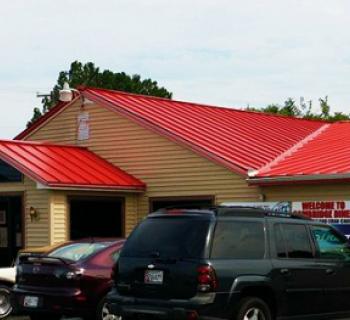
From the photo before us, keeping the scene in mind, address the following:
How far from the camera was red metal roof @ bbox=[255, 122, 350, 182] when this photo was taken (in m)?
20.0

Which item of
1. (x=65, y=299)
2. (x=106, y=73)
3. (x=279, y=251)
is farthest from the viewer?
(x=106, y=73)

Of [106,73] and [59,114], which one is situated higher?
[106,73]

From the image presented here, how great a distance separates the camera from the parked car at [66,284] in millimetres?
12961

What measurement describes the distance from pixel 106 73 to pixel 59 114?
4348cm

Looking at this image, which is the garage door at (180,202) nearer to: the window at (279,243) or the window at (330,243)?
the window at (330,243)

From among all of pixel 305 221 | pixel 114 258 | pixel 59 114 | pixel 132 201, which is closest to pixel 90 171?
pixel 132 201

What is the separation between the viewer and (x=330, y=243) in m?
12.4

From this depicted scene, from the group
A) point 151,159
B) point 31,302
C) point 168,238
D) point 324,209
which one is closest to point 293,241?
point 168,238

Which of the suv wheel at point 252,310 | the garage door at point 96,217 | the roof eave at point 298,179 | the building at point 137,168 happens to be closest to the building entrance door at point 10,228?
the building at point 137,168

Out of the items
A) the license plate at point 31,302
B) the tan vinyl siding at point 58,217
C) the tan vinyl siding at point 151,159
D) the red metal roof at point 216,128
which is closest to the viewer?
the license plate at point 31,302

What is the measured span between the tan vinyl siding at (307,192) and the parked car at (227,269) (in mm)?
7593

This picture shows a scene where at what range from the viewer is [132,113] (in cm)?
2373

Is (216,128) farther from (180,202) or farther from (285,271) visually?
(285,271)

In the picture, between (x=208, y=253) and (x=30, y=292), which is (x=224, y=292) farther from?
(x=30, y=292)
